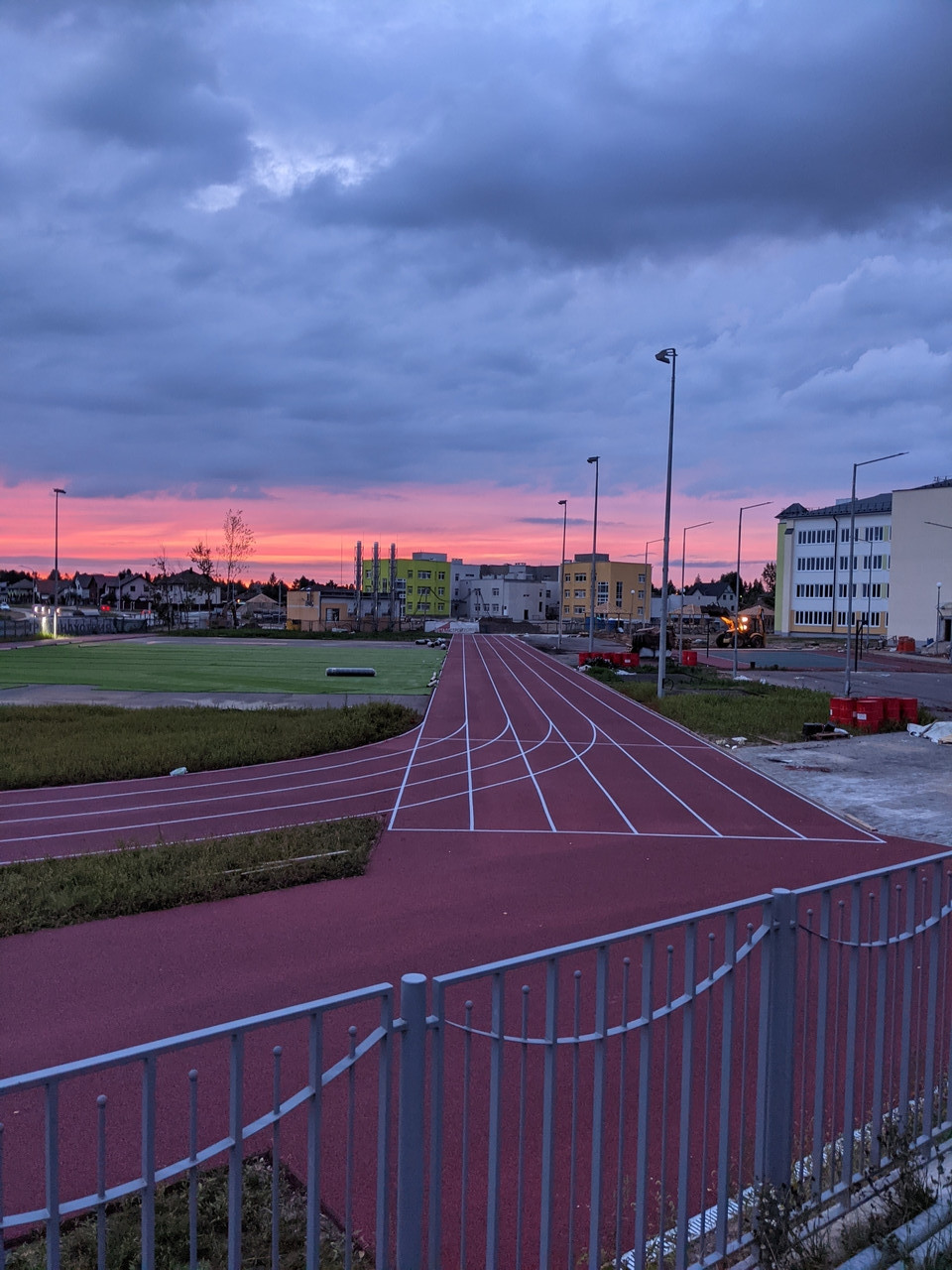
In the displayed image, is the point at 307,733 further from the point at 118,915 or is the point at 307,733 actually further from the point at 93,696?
the point at 93,696

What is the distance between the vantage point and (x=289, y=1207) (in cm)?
447

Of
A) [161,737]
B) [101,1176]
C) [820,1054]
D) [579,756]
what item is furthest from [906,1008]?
[161,737]

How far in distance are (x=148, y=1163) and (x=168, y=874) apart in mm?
7384

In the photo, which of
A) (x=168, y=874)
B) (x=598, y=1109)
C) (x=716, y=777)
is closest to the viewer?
(x=598, y=1109)

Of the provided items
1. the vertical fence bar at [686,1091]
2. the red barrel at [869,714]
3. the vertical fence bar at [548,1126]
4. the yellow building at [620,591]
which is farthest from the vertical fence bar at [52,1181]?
the yellow building at [620,591]

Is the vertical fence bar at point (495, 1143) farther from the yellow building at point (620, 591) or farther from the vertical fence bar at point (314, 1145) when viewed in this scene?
the yellow building at point (620, 591)

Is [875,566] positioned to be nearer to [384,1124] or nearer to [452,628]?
[452,628]

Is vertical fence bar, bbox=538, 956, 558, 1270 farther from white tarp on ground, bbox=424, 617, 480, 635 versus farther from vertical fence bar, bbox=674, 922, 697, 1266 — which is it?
white tarp on ground, bbox=424, 617, 480, 635

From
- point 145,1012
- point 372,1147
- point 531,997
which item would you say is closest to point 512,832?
point 531,997

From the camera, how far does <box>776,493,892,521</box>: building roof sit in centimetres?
8669

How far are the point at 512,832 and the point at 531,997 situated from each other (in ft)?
17.8

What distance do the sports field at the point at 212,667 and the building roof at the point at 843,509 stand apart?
1914 inches

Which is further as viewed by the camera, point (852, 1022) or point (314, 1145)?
point (852, 1022)

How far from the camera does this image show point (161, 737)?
19312mm
